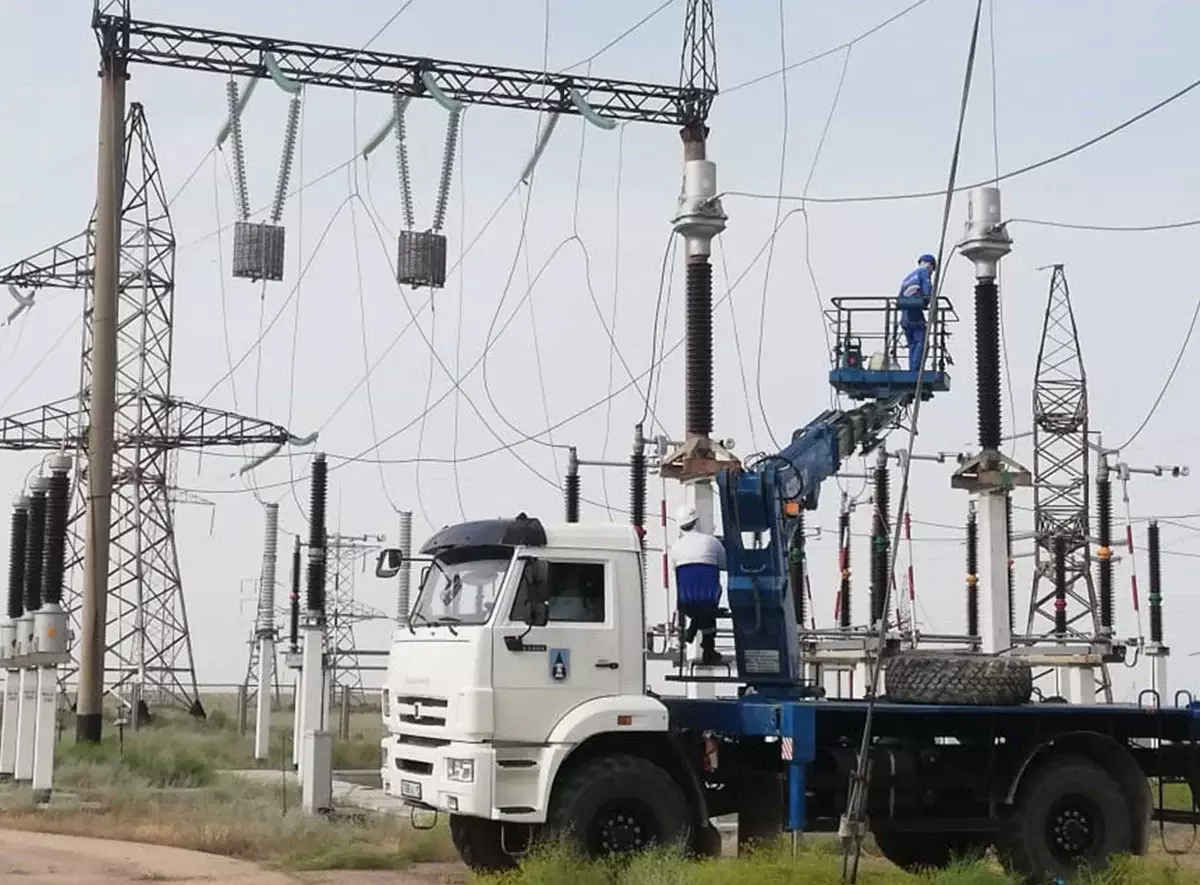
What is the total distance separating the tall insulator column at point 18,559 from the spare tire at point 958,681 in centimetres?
1678

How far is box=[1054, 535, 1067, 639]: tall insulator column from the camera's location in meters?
43.7

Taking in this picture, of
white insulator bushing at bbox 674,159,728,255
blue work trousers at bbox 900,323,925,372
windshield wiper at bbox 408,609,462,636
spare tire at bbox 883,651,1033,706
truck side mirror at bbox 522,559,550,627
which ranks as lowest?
spare tire at bbox 883,651,1033,706

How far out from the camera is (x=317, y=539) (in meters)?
23.5

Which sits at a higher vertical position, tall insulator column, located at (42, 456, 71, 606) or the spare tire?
tall insulator column, located at (42, 456, 71, 606)

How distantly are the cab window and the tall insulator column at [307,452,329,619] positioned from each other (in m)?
10.3

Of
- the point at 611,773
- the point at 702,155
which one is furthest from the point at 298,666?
the point at 611,773

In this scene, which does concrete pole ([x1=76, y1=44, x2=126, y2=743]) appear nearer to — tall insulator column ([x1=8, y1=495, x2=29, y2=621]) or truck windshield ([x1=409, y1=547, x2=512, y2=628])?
tall insulator column ([x1=8, y1=495, x2=29, y2=621])

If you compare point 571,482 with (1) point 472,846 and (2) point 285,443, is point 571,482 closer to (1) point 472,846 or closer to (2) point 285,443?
(2) point 285,443

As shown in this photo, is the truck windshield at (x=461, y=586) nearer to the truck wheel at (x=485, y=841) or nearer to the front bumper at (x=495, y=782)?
the front bumper at (x=495, y=782)

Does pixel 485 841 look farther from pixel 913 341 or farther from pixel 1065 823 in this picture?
pixel 913 341

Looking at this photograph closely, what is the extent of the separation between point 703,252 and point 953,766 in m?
7.92

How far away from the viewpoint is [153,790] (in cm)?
2375

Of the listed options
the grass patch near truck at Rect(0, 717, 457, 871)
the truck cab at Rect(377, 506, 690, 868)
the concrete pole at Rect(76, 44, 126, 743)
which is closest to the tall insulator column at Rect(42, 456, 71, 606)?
the concrete pole at Rect(76, 44, 126, 743)

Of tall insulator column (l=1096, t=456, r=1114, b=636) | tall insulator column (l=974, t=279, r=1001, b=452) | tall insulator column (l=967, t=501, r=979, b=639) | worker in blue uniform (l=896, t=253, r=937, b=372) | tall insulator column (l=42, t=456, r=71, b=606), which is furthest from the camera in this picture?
tall insulator column (l=967, t=501, r=979, b=639)
